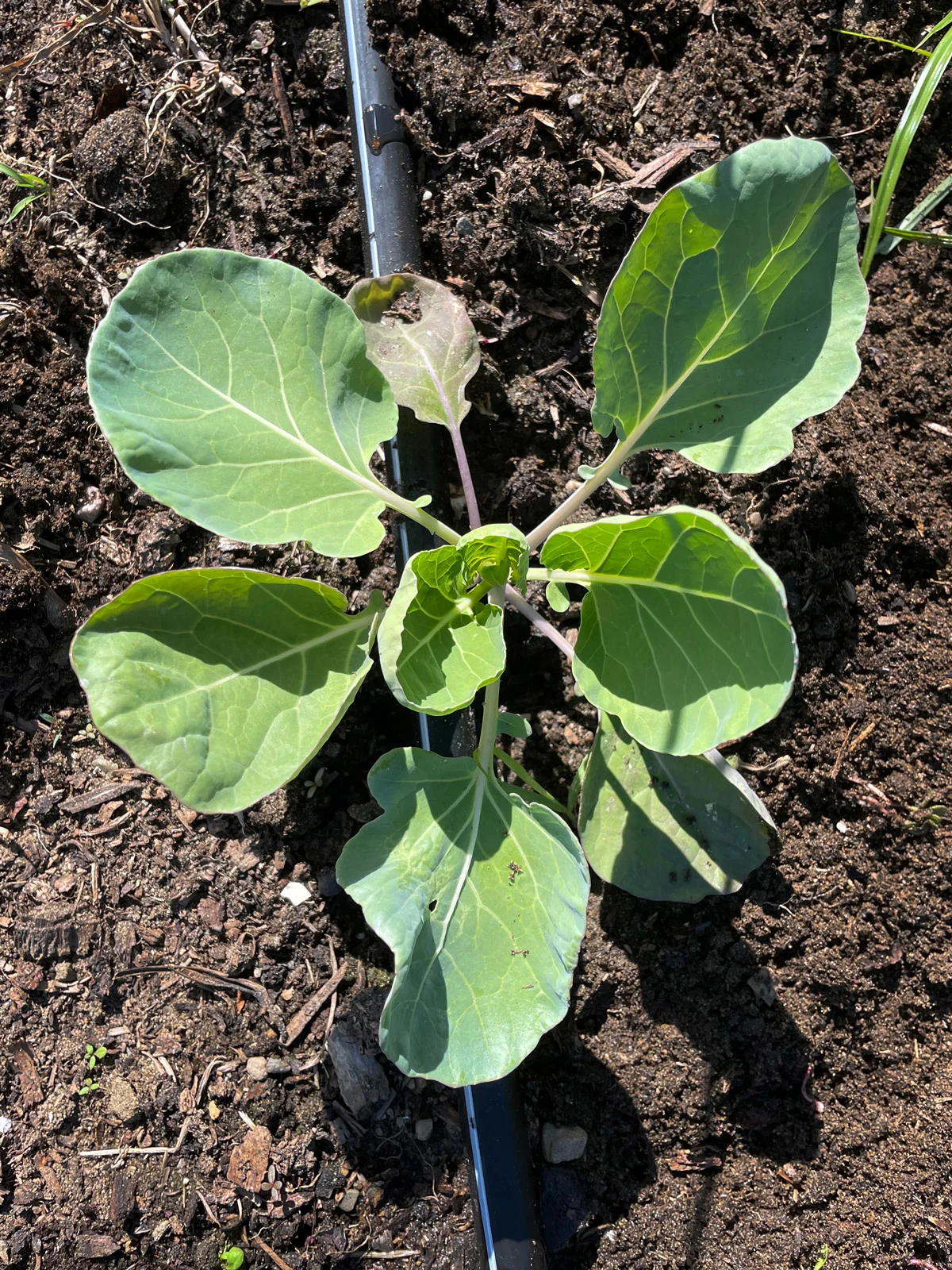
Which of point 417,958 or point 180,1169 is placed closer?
point 417,958

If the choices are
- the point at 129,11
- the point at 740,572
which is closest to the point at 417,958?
the point at 740,572

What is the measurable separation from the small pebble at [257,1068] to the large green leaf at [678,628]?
106 cm

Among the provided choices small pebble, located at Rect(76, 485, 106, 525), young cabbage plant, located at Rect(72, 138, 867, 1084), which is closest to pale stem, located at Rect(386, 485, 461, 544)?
young cabbage plant, located at Rect(72, 138, 867, 1084)

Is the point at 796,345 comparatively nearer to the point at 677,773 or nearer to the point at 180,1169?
the point at 677,773

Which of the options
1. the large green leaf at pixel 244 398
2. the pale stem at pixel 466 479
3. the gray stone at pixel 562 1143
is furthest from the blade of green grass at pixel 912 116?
the gray stone at pixel 562 1143

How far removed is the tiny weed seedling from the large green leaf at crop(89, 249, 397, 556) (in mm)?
880

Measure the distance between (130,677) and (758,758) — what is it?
1.28 m

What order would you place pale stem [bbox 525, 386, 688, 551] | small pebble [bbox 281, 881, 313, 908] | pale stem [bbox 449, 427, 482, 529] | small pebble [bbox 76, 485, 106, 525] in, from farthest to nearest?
1. small pebble [bbox 76, 485, 106, 525]
2. small pebble [bbox 281, 881, 313, 908]
3. pale stem [bbox 449, 427, 482, 529]
4. pale stem [bbox 525, 386, 688, 551]

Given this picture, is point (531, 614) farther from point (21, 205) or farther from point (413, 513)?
point (21, 205)

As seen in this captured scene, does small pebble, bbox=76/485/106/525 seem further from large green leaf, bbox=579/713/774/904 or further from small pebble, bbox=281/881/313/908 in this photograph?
→ large green leaf, bbox=579/713/774/904

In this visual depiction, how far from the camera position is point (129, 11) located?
2102 millimetres

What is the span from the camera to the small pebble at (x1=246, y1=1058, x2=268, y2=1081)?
1843 millimetres

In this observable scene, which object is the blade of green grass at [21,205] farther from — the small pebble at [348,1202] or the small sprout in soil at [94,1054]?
the small pebble at [348,1202]

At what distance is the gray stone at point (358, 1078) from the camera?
71.4 inches
